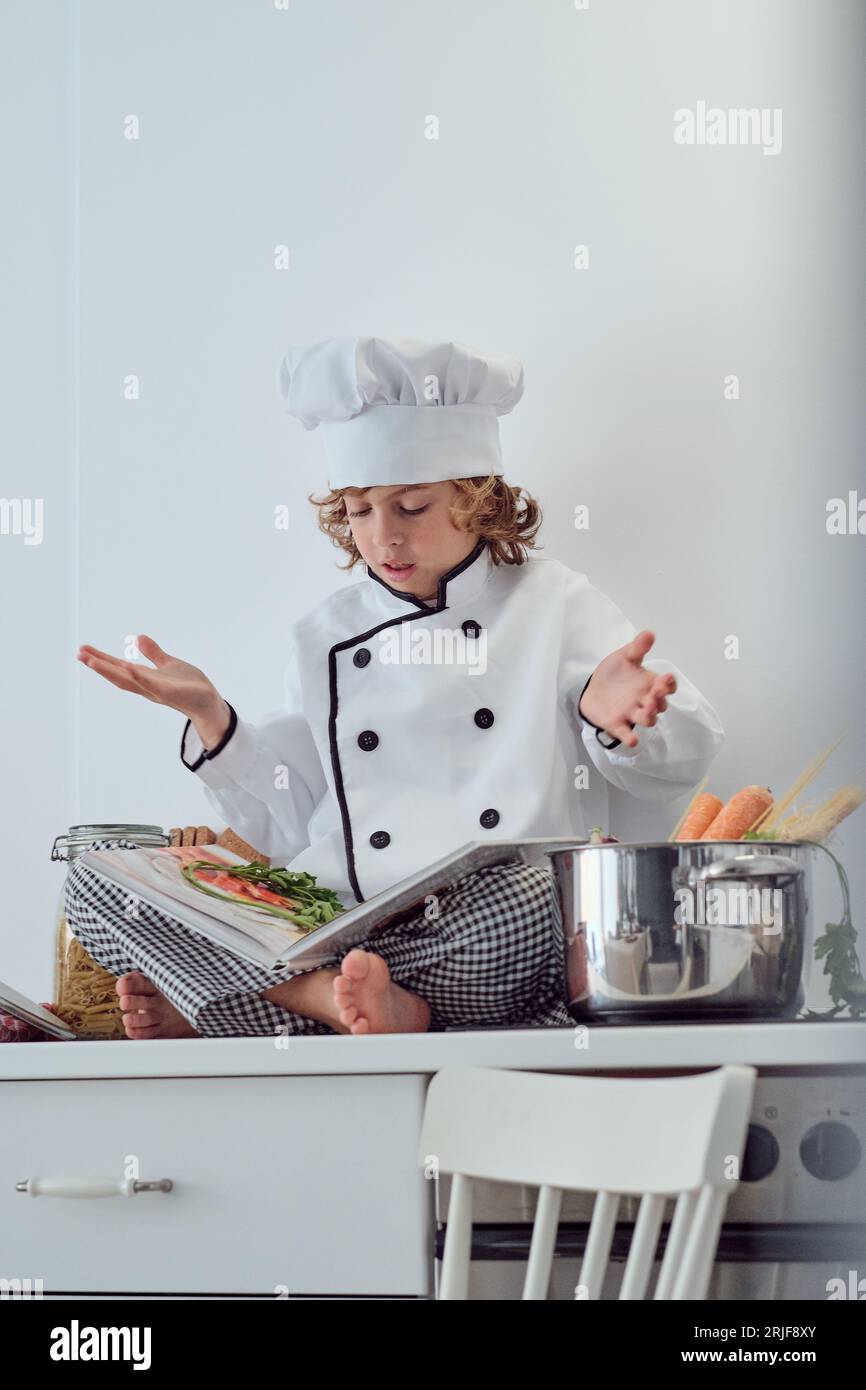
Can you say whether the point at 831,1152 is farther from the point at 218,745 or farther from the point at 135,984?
the point at 218,745

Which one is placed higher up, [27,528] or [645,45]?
[645,45]

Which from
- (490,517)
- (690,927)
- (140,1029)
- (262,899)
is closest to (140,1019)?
(140,1029)

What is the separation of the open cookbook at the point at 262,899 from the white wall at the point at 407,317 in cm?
29

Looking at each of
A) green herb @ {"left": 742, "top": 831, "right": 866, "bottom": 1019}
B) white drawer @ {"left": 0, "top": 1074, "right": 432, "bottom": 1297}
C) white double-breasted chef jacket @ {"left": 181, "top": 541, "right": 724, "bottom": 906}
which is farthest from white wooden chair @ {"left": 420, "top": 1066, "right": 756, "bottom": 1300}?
white double-breasted chef jacket @ {"left": 181, "top": 541, "right": 724, "bottom": 906}

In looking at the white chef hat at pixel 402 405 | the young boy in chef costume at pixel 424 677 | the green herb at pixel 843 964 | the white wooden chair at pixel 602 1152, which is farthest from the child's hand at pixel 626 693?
the white wooden chair at pixel 602 1152

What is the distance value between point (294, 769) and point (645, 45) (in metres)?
0.67

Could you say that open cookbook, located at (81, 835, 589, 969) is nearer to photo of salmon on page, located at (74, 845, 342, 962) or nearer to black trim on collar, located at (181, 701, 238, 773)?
photo of salmon on page, located at (74, 845, 342, 962)

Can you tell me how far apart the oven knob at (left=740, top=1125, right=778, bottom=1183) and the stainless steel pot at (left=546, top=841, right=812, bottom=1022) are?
67 millimetres

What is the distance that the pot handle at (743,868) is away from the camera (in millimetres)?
838

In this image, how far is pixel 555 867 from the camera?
2.92 feet

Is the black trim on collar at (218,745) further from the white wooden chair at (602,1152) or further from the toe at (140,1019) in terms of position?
the white wooden chair at (602,1152)

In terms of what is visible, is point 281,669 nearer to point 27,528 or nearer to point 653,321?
point 27,528

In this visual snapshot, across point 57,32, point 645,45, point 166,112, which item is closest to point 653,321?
point 645,45

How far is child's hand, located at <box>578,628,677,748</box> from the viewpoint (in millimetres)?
975
